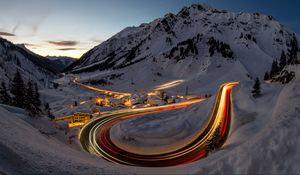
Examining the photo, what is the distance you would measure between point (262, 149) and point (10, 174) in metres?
17.6

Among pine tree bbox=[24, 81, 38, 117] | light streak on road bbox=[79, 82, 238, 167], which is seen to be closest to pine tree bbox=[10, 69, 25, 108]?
pine tree bbox=[24, 81, 38, 117]

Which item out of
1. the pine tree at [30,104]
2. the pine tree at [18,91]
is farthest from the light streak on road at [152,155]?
the pine tree at [18,91]

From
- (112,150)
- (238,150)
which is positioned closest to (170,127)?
(112,150)

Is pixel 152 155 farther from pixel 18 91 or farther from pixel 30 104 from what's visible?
pixel 18 91

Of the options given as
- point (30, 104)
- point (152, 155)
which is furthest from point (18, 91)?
point (152, 155)

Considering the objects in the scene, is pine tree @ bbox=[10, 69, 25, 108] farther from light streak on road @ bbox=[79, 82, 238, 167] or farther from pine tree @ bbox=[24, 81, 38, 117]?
light streak on road @ bbox=[79, 82, 238, 167]

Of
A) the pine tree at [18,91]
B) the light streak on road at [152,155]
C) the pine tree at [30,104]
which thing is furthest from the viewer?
the pine tree at [18,91]

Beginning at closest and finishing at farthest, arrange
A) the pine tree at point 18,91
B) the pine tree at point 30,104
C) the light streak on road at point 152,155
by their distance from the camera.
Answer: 1. the light streak on road at point 152,155
2. the pine tree at point 30,104
3. the pine tree at point 18,91

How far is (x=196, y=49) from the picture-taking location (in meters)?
181

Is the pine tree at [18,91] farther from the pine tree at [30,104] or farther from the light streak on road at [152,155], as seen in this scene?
the light streak on road at [152,155]

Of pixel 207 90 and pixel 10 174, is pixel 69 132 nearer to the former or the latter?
pixel 10 174

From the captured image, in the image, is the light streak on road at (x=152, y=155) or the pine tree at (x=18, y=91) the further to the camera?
the pine tree at (x=18, y=91)

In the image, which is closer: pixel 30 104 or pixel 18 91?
pixel 30 104

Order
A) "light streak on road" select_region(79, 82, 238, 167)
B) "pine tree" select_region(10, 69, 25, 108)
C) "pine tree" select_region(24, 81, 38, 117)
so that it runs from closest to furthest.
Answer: "light streak on road" select_region(79, 82, 238, 167), "pine tree" select_region(24, 81, 38, 117), "pine tree" select_region(10, 69, 25, 108)
